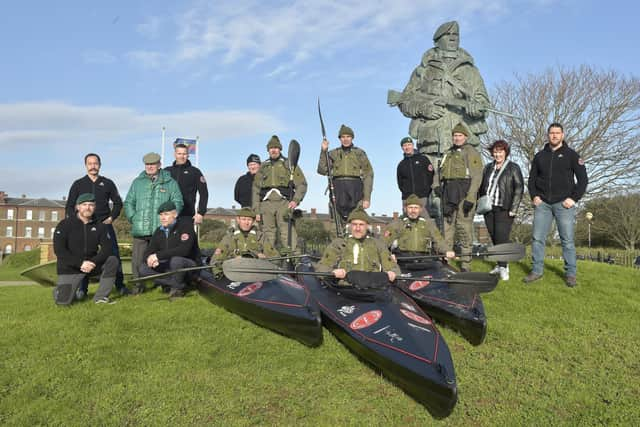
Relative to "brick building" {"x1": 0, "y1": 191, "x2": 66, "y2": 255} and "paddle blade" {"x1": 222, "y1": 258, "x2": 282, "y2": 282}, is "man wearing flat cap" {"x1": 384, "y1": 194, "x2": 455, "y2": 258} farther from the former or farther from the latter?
"brick building" {"x1": 0, "y1": 191, "x2": 66, "y2": 255}

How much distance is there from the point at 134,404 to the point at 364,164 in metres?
5.57

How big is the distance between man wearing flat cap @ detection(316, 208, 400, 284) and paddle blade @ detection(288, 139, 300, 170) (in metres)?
3.09

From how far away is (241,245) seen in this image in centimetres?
686

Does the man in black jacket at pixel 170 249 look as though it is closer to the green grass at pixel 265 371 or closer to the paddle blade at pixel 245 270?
the green grass at pixel 265 371

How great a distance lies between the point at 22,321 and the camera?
5.72m

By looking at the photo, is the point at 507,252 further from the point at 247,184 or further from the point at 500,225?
the point at 247,184

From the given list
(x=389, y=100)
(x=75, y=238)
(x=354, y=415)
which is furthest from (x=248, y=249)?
(x=389, y=100)

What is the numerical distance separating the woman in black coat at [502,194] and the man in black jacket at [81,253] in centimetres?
558

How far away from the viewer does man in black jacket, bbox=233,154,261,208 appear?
9414 millimetres

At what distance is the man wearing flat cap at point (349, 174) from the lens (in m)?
8.34

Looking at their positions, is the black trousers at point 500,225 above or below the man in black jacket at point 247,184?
below

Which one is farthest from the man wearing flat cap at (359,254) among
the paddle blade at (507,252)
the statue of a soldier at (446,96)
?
the statue of a soldier at (446,96)

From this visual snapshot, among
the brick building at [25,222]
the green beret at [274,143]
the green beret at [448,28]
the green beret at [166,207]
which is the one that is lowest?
the brick building at [25,222]

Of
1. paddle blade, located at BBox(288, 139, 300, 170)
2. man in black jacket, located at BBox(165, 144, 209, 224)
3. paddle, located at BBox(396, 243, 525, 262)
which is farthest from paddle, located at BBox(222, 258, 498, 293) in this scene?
paddle blade, located at BBox(288, 139, 300, 170)
